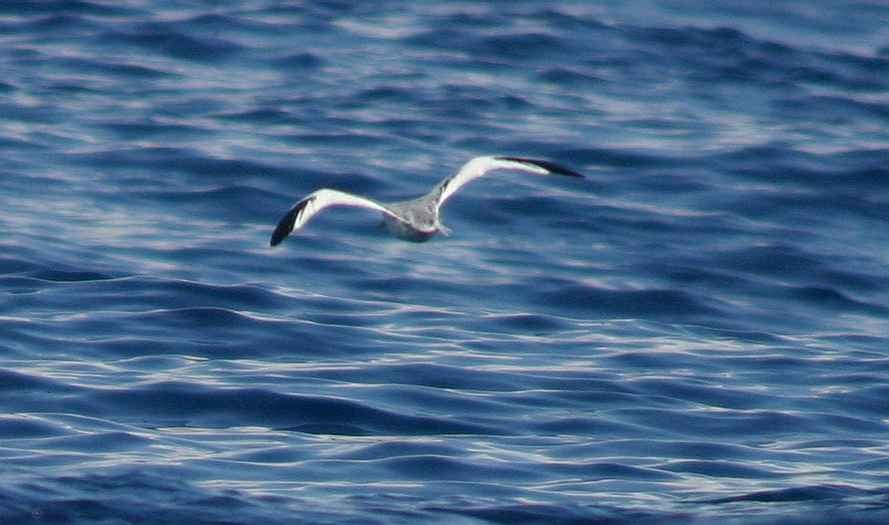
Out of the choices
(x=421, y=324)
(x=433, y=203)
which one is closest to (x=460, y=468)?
(x=433, y=203)

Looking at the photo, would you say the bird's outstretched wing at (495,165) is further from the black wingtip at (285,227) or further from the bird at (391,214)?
the black wingtip at (285,227)

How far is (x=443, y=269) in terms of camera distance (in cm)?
1548

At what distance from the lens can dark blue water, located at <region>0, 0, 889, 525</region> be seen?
10.9m

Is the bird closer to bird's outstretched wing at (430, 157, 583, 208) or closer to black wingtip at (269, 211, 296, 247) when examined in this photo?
black wingtip at (269, 211, 296, 247)

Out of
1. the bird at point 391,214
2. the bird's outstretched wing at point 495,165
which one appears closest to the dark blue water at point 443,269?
the bird at point 391,214

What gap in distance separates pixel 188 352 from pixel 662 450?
3685 mm

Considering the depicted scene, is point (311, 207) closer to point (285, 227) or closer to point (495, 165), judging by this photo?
point (285, 227)

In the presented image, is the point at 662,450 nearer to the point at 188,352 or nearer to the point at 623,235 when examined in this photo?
the point at 188,352

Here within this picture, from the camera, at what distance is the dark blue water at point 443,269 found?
35.6ft

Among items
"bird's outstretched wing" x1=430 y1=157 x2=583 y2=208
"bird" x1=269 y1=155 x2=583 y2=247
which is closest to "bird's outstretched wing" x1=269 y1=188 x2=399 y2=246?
"bird" x1=269 y1=155 x2=583 y2=247

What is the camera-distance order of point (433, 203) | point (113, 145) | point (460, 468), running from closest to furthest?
point (460, 468), point (433, 203), point (113, 145)

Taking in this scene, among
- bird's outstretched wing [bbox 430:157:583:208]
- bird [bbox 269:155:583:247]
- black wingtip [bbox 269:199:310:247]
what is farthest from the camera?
bird's outstretched wing [bbox 430:157:583:208]

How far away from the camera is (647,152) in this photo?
1886cm

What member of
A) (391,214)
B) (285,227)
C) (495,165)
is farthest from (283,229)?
(495,165)
